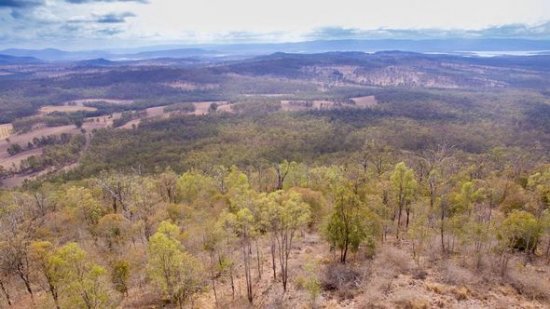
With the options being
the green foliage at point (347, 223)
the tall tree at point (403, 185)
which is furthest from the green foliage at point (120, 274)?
the tall tree at point (403, 185)

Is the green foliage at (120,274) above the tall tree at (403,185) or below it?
below

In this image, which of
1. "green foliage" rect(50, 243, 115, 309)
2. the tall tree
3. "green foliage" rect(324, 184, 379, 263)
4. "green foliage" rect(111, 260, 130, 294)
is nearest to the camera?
"green foliage" rect(50, 243, 115, 309)

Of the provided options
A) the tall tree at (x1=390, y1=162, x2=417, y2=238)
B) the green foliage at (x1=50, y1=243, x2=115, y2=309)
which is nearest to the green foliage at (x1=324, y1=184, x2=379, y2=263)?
the tall tree at (x1=390, y1=162, x2=417, y2=238)

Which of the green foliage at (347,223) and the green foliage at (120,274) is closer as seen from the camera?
the green foliage at (120,274)

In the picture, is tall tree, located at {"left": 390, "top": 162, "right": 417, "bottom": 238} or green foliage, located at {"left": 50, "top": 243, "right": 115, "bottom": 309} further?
tall tree, located at {"left": 390, "top": 162, "right": 417, "bottom": 238}

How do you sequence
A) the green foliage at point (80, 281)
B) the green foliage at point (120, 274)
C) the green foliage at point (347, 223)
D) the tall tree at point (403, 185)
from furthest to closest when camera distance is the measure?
the tall tree at point (403, 185)
the green foliage at point (347, 223)
the green foliage at point (120, 274)
the green foliage at point (80, 281)

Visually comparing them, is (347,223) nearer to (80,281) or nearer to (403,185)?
(403,185)

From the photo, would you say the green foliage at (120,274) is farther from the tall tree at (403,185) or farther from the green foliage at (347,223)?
the tall tree at (403,185)

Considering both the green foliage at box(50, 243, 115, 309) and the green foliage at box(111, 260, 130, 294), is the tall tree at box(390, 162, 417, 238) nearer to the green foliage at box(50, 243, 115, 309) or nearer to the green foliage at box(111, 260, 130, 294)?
the green foliage at box(111, 260, 130, 294)

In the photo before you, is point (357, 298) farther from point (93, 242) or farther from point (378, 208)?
point (93, 242)

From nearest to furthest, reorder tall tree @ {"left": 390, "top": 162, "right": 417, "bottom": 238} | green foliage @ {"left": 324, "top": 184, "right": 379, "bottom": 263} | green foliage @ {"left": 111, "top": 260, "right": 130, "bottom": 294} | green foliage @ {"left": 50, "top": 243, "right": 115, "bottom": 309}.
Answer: green foliage @ {"left": 50, "top": 243, "right": 115, "bottom": 309} → green foliage @ {"left": 111, "top": 260, "right": 130, "bottom": 294} → green foliage @ {"left": 324, "top": 184, "right": 379, "bottom": 263} → tall tree @ {"left": 390, "top": 162, "right": 417, "bottom": 238}

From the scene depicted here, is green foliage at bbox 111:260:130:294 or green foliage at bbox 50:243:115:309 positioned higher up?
green foliage at bbox 50:243:115:309
